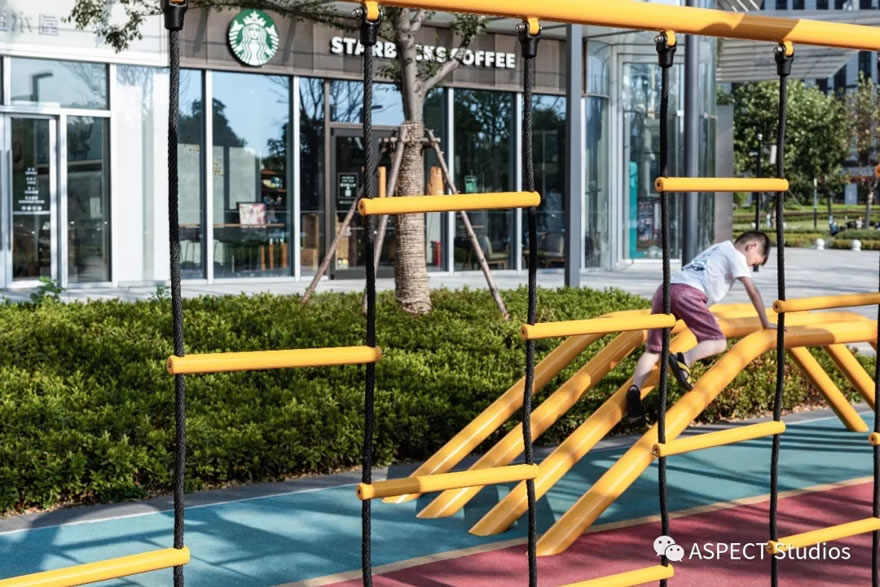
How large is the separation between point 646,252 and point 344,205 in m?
7.76

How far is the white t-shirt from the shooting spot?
6418mm

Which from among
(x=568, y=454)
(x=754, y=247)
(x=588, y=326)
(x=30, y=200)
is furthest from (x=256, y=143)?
(x=588, y=326)

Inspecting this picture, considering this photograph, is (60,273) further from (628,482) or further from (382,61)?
(628,482)

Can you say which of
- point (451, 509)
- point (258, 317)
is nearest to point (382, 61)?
point (258, 317)

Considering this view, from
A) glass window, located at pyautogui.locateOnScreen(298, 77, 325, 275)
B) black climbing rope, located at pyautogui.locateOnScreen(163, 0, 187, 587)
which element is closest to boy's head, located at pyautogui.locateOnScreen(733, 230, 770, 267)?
black climbing rope, located at pyautogui.locateOnScreen(163, 0, 187, 587)

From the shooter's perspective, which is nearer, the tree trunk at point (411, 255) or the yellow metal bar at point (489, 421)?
the yellow metal bar at point (489, 421)

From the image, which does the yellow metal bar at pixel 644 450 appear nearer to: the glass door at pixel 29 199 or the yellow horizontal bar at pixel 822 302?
the yellow horizontal bar at pixel 822 302

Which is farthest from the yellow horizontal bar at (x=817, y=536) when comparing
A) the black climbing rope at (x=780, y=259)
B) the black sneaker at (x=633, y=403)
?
the black sneaker at (x=633, y=403)

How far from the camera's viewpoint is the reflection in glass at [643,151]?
24.6 m

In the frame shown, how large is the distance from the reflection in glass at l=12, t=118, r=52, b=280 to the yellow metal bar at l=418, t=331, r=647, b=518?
42.4 ft

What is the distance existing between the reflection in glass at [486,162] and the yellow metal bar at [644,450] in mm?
16052

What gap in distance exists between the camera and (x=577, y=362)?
8.79 m

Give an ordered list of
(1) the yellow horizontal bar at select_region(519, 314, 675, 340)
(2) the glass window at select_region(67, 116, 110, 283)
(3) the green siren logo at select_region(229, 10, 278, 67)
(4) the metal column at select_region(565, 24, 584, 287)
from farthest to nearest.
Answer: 1. (3) the green siren logo at select_region(229, 10, 278, 67)
2. (2) the glass window at select_region(67, 116, 110, 283)
3. (4) the metal column at select_region(565, 24, 584, 287)
4. (1) the yellow horizontal bar at select_region(519, 314, 675, 340)

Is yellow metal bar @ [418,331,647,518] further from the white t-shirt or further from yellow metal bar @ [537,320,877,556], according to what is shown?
yellow metal bar @ [537,320,877,556]
